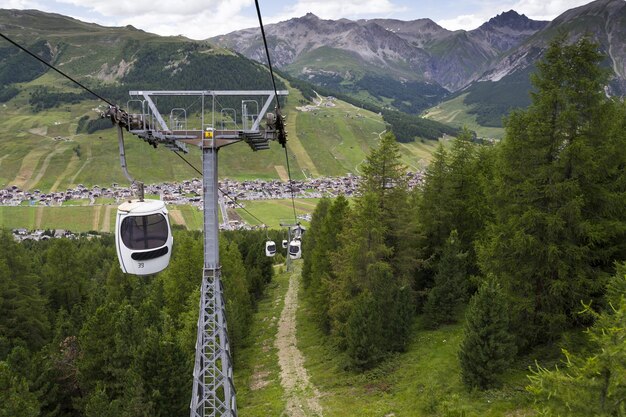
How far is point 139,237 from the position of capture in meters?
14.8

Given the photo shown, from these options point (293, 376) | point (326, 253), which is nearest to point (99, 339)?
point (293, 376)

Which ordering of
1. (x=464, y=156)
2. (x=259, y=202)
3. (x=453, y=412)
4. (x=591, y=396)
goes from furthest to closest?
(x=259, y=202)
(x=464, y=156)
(x=453, y=412)
(x=591, y=396)

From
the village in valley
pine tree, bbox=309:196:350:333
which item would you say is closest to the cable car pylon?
pine tree, bbox=309:196:350:333

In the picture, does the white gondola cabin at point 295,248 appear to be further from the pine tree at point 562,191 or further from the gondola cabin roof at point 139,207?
the gondola cabin roof at point 139,207

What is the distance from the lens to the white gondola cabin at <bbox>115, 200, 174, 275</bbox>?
1474 cm

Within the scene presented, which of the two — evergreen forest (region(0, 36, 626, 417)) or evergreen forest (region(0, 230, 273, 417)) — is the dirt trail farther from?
evergreen forest (region(0, 230, 273, 417))

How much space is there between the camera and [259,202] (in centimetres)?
17738

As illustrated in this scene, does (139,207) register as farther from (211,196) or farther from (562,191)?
(562,191)

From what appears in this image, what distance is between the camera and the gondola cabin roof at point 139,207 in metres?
14.7

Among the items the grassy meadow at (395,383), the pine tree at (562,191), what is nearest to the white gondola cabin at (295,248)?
the grassy meadow at (395,383)

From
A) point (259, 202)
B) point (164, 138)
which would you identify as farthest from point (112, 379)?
point (259, 202)

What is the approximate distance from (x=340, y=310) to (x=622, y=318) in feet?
71.4

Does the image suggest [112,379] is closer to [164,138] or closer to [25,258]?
[25,258]

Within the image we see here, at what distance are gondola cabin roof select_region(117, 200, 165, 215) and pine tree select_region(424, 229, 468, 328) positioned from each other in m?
20.4
